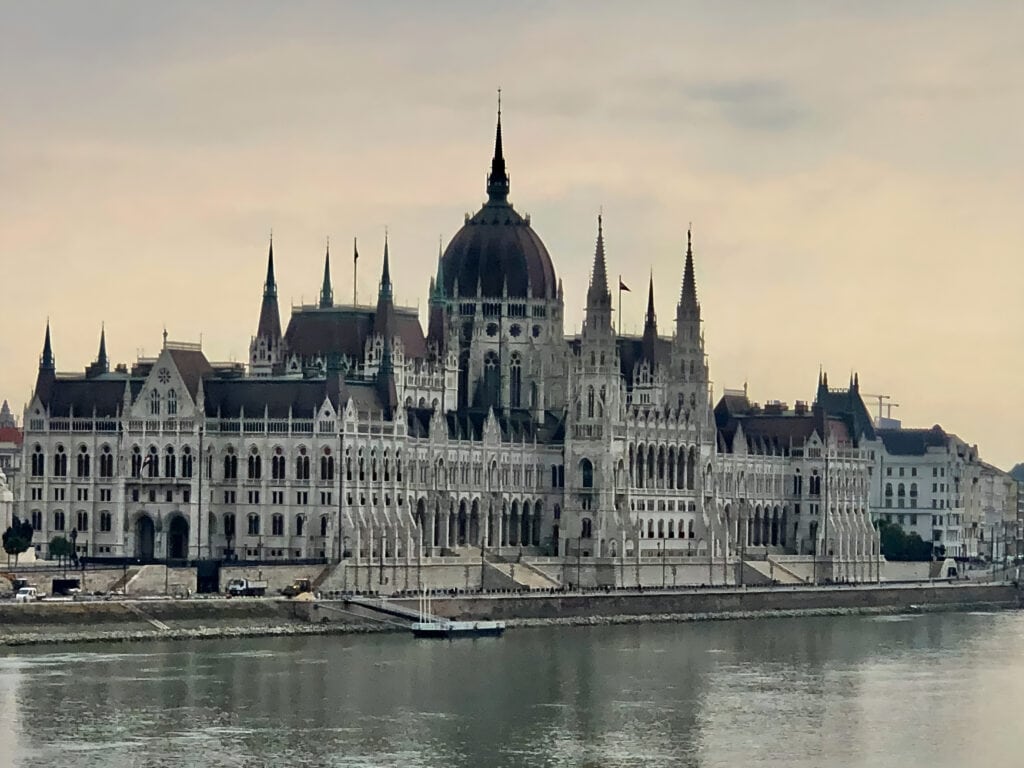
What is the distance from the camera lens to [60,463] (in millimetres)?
193500

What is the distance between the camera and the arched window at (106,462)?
192 meters

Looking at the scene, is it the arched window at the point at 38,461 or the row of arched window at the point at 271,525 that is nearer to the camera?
the row of arched window at the point at 271,525

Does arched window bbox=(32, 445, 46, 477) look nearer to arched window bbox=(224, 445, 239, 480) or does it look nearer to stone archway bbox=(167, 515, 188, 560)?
stone archway bbox=(167, 515, 188, 560)

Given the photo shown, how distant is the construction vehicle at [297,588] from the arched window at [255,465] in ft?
42.8

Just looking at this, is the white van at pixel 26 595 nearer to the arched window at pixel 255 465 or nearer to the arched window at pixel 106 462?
the arched window at pixel 255 465

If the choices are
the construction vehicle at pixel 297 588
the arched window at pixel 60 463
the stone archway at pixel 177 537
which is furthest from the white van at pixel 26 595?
the arched window at pixel 60 463

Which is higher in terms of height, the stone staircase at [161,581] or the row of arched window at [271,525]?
the row of arched window at [271,525]

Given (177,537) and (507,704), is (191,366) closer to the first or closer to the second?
(177,537)

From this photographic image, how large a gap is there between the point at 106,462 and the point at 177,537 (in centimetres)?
602

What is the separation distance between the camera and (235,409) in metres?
191

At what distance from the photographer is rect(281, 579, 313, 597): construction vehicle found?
175 m

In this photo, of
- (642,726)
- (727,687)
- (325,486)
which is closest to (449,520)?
(325,486)

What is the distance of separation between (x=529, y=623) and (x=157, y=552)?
2352 centimetres

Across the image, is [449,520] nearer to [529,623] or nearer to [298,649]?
[529,623]
